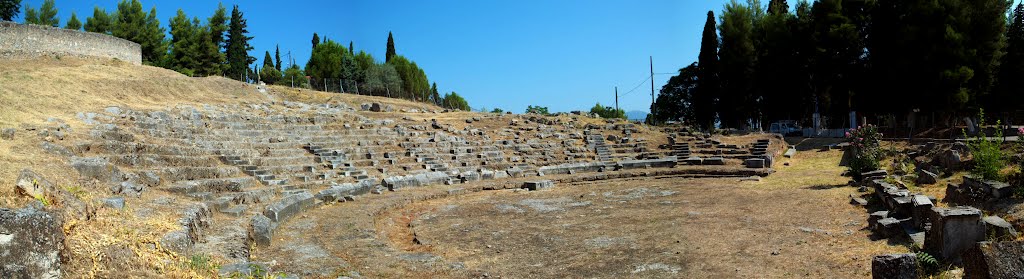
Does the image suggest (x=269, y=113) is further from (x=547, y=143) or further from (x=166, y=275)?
(x=166, y=275)

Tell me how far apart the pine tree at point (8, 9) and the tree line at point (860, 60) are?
1822 inches

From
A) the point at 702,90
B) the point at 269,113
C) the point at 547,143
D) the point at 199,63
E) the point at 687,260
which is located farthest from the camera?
the point at 199,63

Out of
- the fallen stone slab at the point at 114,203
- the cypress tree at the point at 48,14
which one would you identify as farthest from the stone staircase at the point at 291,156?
the cypress tree at the point at 48,14

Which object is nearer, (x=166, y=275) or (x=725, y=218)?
(x=166, y=275)

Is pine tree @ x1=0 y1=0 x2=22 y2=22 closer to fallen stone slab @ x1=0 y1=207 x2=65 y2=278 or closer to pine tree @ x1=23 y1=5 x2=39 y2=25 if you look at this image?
pine tree @ x1=23 y1=5 x2=39 y2=25

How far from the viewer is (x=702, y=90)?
1645 inches

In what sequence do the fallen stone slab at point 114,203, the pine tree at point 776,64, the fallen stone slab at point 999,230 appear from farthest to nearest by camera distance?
the pine tree at point 776,64 → the fallen stone slab at point 114,203 → the fallen stone slab at point 999,230

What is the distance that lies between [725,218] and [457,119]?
801 inches

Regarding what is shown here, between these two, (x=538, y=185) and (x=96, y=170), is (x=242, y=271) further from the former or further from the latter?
(x=538, y=185)

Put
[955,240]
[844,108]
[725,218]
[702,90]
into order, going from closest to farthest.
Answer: [955,240] → [725,218] → [844,108] → [702,90]

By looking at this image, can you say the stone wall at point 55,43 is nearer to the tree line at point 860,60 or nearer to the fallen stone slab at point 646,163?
the fallen stone slab at point 646,163

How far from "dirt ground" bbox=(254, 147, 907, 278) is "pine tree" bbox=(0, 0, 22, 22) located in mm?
41461

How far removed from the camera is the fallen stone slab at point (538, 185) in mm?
18266

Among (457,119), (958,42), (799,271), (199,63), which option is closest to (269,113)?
(457,119)
